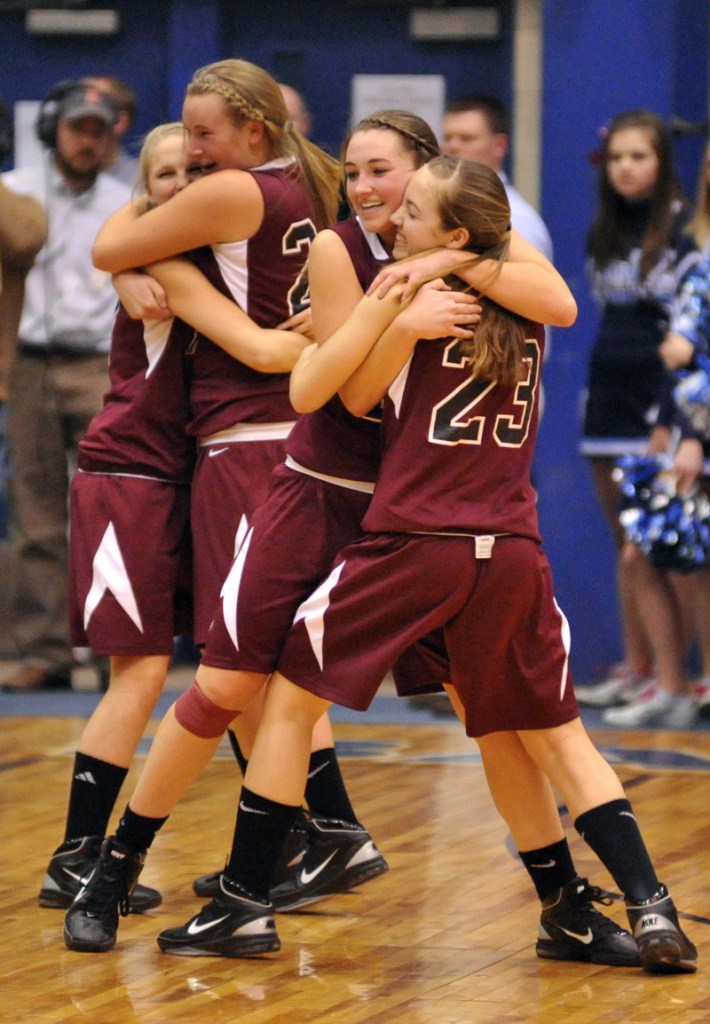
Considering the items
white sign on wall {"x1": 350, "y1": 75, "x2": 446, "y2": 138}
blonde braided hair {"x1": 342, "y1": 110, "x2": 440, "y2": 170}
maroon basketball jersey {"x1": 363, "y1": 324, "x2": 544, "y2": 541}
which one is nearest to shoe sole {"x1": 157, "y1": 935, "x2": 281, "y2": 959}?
maroon basketball jersey {"x1": 363, "y1": 324, "x2": 544, "y2": 541}

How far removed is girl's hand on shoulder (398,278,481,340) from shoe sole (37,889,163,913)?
57.6 inches

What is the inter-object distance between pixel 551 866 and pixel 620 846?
0.61 feet

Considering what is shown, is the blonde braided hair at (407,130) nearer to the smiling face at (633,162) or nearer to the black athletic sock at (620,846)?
the black athletic sock at (620,846)

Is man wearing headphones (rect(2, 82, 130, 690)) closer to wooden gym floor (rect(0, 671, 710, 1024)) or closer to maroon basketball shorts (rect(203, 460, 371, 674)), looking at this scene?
wooden gym floor (rect(0, 671, 710, 1024))

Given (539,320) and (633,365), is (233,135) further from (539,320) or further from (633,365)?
(633,365)

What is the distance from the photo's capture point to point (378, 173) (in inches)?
145

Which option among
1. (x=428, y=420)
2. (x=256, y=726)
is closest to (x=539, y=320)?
(x=428, y=420)

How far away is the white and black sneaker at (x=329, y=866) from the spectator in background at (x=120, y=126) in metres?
3.66

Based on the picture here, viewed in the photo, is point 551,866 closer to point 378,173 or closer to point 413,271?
point 413,271

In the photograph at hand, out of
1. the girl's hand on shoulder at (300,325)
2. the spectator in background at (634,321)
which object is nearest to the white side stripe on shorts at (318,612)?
the girl's hand on shoulder at (300,325)

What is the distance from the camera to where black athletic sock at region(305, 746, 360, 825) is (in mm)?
4520

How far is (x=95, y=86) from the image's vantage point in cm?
739

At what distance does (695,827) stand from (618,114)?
3252 mm

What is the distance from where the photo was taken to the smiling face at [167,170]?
14.0 feet
